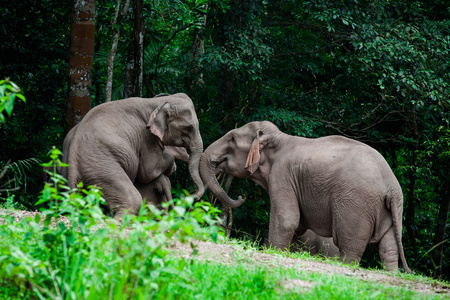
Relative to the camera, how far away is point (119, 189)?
24.1 feet

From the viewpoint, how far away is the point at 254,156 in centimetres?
885

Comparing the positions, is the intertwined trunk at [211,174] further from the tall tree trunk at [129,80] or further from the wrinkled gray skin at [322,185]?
the tall tree trunk at [129,80]

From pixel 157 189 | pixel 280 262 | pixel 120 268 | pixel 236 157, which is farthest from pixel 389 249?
pixel 120 268

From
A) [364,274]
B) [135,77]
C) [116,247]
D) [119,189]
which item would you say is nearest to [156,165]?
[119,189]

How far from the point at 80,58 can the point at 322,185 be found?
4.04 m

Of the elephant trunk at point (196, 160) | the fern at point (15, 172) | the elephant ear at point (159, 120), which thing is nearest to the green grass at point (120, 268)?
the fern at point (15, 172)

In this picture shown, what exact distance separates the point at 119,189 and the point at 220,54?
4015 mm

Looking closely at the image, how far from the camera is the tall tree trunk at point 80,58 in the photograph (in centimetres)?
827

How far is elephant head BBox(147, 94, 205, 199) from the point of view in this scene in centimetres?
818

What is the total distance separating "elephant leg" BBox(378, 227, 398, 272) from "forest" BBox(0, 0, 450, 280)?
9.66ft

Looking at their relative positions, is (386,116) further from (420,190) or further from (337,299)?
(337,299)

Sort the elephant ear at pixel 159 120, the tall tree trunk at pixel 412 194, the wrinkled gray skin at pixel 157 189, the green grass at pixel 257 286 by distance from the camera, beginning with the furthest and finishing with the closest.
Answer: the tall tree trunk at pixel 412 194 → the wrinkled gray skin at pixel 157 189 → the elephant ear at pixel 159 120 → the green grass at pixel 257 286

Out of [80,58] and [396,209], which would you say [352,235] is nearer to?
[396,209]

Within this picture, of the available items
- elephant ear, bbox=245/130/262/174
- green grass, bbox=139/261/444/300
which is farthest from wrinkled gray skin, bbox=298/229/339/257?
green grass, bbox=139/261/444/300
